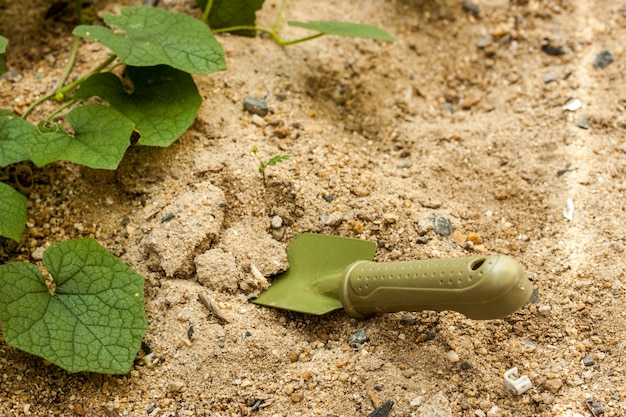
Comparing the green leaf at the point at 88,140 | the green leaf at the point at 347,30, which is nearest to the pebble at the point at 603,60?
the green leaf at the point at 347,30

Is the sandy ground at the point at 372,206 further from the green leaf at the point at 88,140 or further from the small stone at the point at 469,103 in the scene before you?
the green leaf at the point at 88,140

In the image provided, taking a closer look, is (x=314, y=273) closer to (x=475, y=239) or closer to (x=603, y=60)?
(x=475, y=239)

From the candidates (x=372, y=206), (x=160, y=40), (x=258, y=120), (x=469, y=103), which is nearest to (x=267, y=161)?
(x=258, y=120)

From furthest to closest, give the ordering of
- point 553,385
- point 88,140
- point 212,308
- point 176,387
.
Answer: point 88,140 < point 212,308 < point 176,387 < point 553,385

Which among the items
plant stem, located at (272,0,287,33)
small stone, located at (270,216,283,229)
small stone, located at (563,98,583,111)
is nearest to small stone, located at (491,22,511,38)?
small stone, located at (563,98,583,111)

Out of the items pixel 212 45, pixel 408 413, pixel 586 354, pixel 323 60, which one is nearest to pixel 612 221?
pixel 586 354

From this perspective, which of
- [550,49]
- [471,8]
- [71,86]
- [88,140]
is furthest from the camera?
[471,8]
